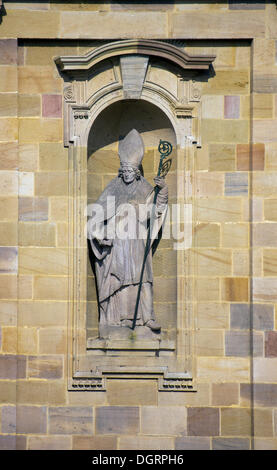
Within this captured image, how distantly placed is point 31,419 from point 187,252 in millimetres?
2612

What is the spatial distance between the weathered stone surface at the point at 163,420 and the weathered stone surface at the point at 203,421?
8 centimetres

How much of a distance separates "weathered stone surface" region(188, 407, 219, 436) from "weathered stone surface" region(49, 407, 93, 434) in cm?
114

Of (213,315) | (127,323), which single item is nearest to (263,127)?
(213,315)

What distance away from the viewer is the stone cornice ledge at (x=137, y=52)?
14.5 m

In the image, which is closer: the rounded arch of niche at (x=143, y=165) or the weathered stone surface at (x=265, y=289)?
the weathered stone surface at (x=265, y=289)

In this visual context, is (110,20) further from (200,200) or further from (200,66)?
(200,200)

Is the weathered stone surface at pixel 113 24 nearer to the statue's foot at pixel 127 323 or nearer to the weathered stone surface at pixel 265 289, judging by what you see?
the weathered stone surface at pixel 265 289

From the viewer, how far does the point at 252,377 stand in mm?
14406

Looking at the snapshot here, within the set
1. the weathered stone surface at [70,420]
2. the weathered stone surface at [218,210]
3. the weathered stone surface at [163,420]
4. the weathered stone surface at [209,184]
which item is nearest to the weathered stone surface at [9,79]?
the weathered stone surface at [209,184]

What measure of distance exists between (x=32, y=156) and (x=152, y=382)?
116 inches

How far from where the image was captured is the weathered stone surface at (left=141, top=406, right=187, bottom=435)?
1448 cm

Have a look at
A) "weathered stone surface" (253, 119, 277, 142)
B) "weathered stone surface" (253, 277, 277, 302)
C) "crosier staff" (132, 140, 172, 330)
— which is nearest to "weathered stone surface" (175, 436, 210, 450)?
"crosier staff" (132, 140, 172, 330)

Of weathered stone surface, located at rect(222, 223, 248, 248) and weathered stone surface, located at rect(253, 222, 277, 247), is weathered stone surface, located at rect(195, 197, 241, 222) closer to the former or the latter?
weathered stone surface, located at rect(222, 223, 248, 248)

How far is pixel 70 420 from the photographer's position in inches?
571
